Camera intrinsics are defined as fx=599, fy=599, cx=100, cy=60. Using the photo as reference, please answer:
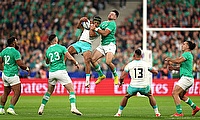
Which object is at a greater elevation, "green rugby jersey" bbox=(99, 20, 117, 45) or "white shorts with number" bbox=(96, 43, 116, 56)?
"green rugby jersey" bbox=(99, 20, 117, 45)

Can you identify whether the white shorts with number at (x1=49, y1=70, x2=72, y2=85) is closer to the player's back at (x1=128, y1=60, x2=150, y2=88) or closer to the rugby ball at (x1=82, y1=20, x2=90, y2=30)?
the player's back at (x1=128, y1=60, x2=150, y2=88)

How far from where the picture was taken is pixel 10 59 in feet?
63.7

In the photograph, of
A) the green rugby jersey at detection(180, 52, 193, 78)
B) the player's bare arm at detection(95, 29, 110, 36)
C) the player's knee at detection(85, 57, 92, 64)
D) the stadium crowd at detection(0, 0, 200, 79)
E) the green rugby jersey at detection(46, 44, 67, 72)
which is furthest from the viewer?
the stadium crowd at detection(0, 0, 200, 79)

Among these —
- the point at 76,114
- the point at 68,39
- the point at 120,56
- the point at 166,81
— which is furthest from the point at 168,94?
the point at 76,114

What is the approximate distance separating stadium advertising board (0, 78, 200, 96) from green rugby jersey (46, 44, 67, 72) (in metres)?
14.2

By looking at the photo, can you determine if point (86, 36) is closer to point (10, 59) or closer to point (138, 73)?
point (10, 59)

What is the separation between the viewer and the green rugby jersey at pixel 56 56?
18.4m

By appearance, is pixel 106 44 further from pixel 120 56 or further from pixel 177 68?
pixel 120 56

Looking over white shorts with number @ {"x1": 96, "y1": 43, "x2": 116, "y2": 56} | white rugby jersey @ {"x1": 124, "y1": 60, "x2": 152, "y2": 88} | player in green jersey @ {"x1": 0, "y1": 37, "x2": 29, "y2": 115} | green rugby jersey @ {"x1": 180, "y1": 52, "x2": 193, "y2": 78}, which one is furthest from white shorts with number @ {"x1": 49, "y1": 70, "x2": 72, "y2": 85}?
green rugby jersey @ {"x1": 180, "y1": 52, "x2": 193, "y2": 78}

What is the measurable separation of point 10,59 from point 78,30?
17555 mm

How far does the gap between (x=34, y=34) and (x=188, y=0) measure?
10499mm

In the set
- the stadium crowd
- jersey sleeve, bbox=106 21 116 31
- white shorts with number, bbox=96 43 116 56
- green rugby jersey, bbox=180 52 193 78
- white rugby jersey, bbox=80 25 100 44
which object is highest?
the stadium crowd

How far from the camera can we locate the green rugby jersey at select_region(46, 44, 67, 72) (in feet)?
60.3

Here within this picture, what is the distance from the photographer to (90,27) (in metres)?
21.5
